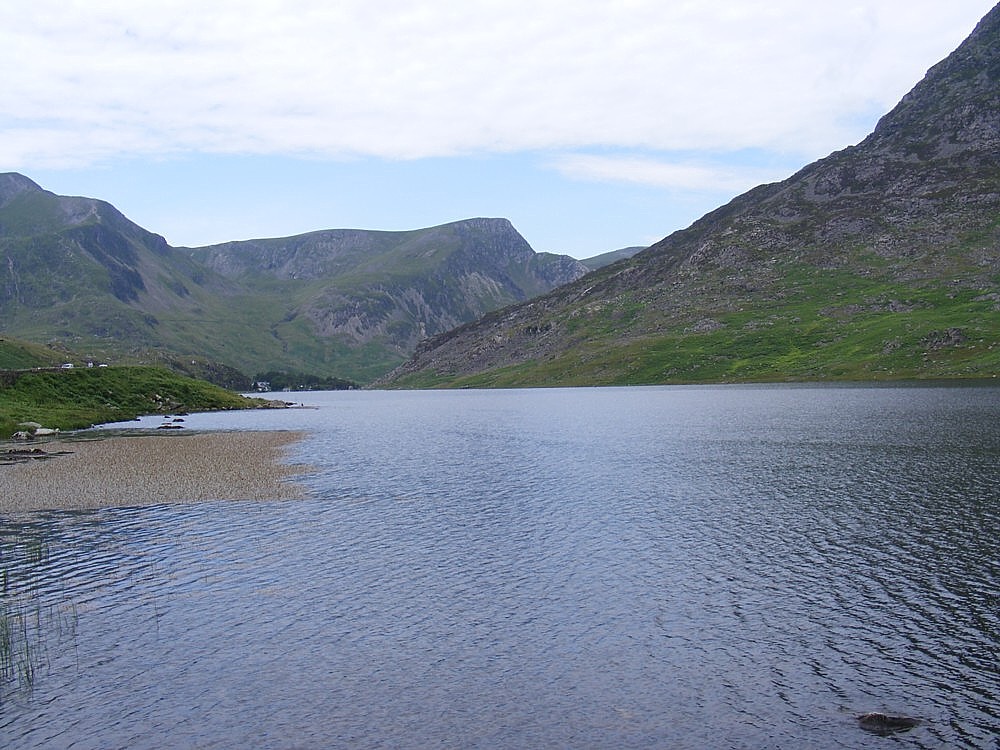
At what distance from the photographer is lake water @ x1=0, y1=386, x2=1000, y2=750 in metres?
24.9

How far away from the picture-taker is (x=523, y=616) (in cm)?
3478

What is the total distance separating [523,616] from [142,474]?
57.1 meters

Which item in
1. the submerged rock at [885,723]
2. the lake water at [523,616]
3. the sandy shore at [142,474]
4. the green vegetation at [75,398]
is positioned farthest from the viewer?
the green vegetation at [75,398]

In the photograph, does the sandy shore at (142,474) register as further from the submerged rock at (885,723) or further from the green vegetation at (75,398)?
the submerged rock at (885,723)

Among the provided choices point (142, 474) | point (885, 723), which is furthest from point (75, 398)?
point (885, 723)

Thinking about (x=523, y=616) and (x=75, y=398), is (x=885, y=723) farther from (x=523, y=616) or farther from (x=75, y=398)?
(x=75, y=398)

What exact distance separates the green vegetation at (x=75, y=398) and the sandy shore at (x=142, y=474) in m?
27.1

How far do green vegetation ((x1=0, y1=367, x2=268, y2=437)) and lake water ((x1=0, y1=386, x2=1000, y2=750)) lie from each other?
3498 inches

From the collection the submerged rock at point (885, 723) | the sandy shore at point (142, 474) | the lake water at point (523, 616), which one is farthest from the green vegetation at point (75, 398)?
the submerged rock at point (885, 723)

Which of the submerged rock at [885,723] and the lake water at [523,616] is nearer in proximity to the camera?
the submerged rock at [885,723]

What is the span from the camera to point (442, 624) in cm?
3397

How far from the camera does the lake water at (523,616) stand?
24.9m

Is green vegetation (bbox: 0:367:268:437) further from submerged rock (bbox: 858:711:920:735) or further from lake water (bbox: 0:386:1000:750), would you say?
submerged rock (bbox: 858:711:920:735)

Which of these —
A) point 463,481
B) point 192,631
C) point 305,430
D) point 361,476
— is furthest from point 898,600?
point 305,430
